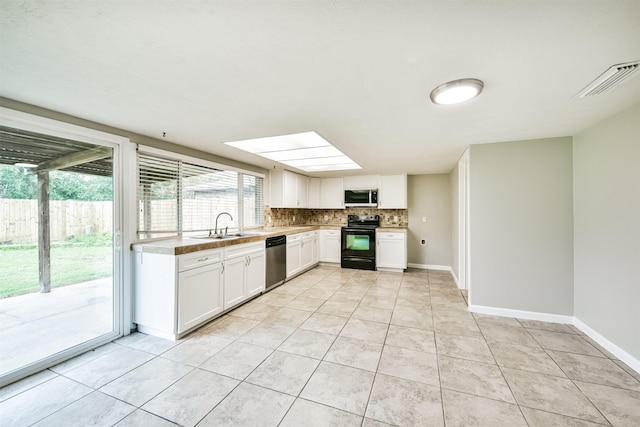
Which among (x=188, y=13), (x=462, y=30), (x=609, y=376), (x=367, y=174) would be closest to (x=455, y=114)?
(x=462, y=30)

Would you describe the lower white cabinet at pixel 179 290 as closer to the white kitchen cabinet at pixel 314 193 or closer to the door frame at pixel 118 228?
the door frame at pixel 118 228

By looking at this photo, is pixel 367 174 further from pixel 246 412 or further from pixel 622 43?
pixel 246 412

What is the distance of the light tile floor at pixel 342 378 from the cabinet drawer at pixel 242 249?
76cm

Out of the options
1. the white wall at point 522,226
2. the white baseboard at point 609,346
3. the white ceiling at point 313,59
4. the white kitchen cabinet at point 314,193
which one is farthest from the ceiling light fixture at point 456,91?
the white kitchen cabinet at point 314,193

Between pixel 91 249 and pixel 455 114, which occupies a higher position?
pixel 455 114

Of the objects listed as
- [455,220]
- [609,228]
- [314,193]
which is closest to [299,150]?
[314,193]

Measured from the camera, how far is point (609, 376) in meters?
1.92

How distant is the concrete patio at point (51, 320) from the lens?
6.42 feet

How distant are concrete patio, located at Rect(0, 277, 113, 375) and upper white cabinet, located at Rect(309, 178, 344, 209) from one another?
4165 mm

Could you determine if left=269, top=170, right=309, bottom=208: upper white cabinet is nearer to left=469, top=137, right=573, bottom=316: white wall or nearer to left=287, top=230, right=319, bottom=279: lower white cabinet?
left=287, top=230, right=319, bottom=279: lower white cabinet

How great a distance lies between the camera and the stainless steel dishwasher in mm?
3906

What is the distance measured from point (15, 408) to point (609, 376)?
4.20 metres

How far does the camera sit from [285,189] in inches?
194

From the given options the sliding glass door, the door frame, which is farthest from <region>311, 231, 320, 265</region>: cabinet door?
the sliding glass door
